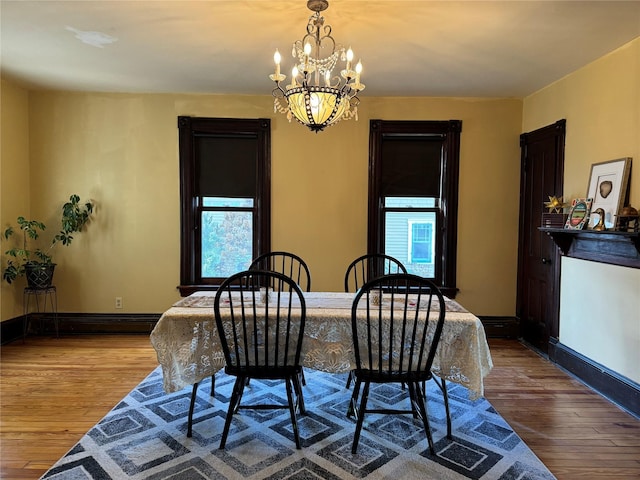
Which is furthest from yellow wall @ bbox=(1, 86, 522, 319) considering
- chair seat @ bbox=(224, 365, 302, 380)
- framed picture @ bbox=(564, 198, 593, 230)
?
chair seat @ bbox=(224, 365, 302, 380)

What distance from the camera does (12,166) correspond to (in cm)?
430

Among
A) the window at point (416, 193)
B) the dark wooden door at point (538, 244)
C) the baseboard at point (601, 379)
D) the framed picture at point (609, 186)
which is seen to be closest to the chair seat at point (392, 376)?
the baseboard at point (601, 379)

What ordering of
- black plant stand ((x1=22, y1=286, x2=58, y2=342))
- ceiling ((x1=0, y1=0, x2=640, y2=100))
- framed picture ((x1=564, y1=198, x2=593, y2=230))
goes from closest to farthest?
ceiling ((x1=0, y1=0, x2=640, y2=100)), framed picture ((x1=564, y1=198, x2=593, y2=230)), black plant stand ((x1=22, y1=286, x2=58, y2=342))

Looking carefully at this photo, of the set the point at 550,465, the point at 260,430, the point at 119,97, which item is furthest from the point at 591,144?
the point at 119,97

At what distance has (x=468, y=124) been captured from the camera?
455 centimetres

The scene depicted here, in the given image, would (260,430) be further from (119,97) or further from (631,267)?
(119,97)

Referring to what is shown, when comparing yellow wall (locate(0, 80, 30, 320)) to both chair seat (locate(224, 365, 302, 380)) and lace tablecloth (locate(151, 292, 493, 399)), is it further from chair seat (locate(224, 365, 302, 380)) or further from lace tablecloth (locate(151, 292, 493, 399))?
chair seat (locate(224, 365, 302, 380))

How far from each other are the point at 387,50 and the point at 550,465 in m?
2.85

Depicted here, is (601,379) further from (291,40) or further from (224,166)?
(224,166)

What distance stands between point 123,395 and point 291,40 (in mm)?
2775

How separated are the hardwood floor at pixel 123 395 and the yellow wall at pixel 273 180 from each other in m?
0.90

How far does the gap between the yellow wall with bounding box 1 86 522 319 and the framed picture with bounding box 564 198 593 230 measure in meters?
1.09

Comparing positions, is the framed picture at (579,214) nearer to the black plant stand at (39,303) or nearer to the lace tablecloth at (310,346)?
the lace tablecloth at (310,346)

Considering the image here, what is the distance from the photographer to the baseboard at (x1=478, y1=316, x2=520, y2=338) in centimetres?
462
